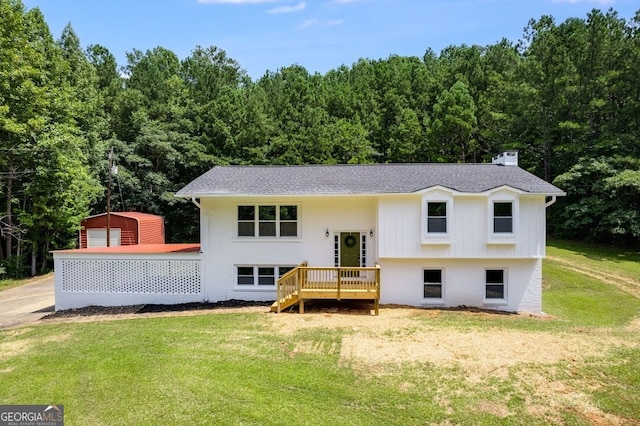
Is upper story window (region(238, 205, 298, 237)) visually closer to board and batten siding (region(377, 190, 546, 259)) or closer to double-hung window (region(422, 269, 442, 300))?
board and batten siding (region(377, 190, 546, 259))

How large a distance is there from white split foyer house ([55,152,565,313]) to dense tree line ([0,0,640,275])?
37.3 feet

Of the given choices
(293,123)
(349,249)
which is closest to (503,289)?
(349,249)

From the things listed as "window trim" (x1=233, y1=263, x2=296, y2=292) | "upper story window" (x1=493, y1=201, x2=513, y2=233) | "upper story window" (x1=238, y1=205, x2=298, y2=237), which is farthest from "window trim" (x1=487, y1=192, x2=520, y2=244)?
"window trim" (x1=233, y1=263, x2=296, y2=292)

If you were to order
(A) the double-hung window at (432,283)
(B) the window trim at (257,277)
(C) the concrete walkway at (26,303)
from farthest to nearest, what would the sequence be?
(B) the window trim at (257,277), (A) the double-hung window at (432,283), (C) the concrete walkway at (26,303)

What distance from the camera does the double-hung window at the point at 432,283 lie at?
585 inches

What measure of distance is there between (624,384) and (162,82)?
4106 centimetres

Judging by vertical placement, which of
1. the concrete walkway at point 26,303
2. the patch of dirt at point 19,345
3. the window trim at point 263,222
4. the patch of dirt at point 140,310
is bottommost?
the concrete walkway at point 26,303

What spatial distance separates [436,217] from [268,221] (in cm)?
624

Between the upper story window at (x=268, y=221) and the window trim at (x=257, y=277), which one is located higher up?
the upper story window at (x=268, y=221)

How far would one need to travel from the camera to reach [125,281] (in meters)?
15.3

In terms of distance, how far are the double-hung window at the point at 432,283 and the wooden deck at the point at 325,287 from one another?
2219mm

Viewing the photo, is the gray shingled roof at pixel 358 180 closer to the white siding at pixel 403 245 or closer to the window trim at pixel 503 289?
the white siding at pixel 403 245

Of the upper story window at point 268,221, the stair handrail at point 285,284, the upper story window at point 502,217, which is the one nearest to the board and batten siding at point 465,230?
the upper story window at point 502,217

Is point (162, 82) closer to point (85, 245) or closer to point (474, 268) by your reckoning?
point (85, 245)
